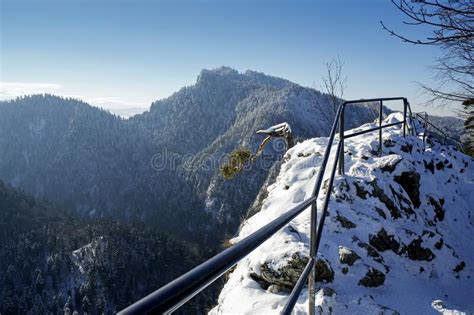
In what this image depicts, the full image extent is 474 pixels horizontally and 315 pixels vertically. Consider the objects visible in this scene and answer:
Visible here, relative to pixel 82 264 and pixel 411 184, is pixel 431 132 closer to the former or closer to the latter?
pixel 411 184

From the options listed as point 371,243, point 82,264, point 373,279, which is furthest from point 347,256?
point 82,264

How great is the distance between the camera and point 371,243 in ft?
17.2

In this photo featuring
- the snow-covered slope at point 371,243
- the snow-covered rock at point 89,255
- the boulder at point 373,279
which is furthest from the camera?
the snow-covered rock at point 89,255

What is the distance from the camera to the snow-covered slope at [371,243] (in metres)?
4.14

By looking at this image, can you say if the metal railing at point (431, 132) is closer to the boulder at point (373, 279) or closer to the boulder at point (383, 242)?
the boulder at point (383, 242)

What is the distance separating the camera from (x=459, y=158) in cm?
1116

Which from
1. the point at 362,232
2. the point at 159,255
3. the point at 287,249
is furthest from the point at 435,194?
the point at 159,255

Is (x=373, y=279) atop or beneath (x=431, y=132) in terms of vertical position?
beneath

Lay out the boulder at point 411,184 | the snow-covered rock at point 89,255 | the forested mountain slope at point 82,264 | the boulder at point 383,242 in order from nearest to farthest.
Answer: the boulder at point 383,242
the boulder at point 411,184
the forested mountain slope at point 82,264
the snow-covered rock at point 89,255

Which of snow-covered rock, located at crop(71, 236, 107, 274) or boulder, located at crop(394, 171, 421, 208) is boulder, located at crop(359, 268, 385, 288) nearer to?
boulder, located at crop(394, 171, 421, 208)

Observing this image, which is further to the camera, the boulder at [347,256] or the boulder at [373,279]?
the boulder at [347,256]

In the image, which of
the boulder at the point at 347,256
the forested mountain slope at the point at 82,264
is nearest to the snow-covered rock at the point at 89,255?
the forested mountain slope at the point at 82,264

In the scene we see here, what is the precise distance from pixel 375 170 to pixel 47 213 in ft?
546

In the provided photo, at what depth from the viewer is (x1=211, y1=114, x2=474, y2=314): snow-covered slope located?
13.6 feet
